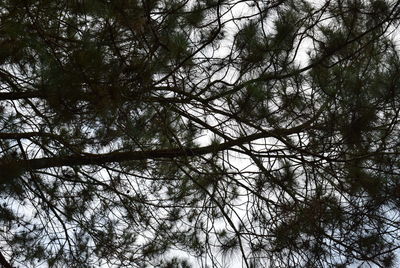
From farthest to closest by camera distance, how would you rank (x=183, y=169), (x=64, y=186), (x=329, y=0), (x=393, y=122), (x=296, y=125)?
(x=64, y=186) < (x=183, y=169) < (x=296, y=125) < (x=329, y=0) < (x=393, y=122)

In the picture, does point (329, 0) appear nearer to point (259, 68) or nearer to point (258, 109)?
point (259, 68)

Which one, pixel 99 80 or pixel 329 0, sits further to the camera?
pixel 329 0

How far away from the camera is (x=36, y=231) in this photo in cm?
380

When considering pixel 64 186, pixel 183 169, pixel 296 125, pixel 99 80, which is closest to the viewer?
pixel 99 80

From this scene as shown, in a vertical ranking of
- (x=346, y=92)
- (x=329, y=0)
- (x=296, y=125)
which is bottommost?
(x=346, y=92)

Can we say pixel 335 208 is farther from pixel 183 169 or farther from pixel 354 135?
pixel 183 169

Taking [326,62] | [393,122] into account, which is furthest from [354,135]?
[326,62]

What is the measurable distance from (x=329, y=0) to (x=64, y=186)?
89.8 inches

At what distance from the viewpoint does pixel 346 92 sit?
8.58ft

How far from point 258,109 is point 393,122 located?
0.72m

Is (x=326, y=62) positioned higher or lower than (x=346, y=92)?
higher

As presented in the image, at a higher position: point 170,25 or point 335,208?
point 170,25

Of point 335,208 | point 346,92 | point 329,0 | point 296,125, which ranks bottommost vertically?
point 335,208

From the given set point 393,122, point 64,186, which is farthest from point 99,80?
point 64,186
